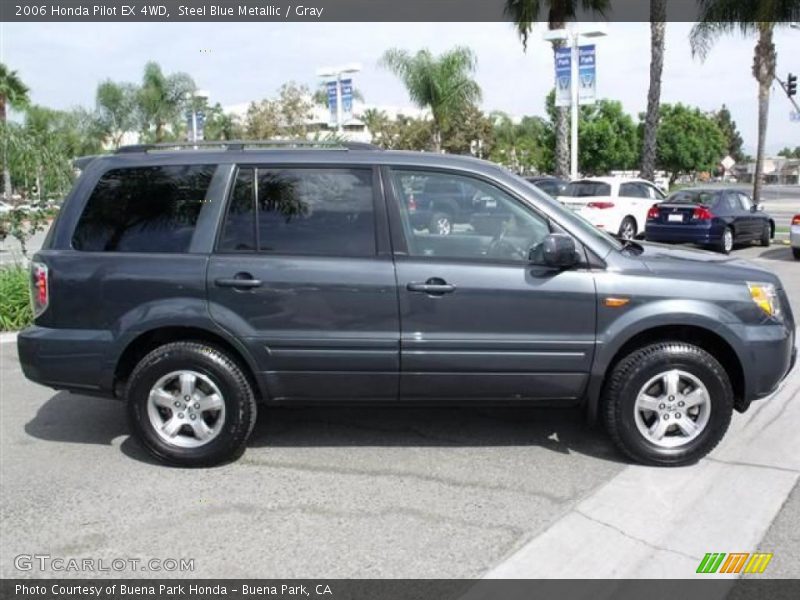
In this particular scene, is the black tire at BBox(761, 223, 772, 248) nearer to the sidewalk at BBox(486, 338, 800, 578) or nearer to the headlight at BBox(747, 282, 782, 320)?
the sidewalk at BBox(486, 338, 800, 578)

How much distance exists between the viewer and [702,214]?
52.0ft

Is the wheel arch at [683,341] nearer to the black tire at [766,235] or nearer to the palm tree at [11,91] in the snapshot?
the black tire at [766,235]

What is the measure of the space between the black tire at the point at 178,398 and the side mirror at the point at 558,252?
6.17ft

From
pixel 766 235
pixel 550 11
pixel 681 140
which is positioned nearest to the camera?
pixel 766 235

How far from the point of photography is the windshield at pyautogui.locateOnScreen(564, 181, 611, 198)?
709 inches

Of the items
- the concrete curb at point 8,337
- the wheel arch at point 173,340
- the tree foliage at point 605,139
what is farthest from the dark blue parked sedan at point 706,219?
the tree foliage at point 605,139

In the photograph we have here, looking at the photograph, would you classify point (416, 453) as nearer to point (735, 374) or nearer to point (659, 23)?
point (735, 374)

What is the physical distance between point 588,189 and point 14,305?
13639 millimetres

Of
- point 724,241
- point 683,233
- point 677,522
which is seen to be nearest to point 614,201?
point 683,233

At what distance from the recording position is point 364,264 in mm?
4238

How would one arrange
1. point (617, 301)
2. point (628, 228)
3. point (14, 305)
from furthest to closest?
1. point (628, 228)
2. point (14, 305)
3. point (617, 301)

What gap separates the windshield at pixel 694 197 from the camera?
1633 cm

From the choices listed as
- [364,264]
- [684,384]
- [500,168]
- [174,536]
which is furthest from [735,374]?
[174,536]

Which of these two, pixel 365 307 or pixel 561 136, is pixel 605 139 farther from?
pixel 365 307
